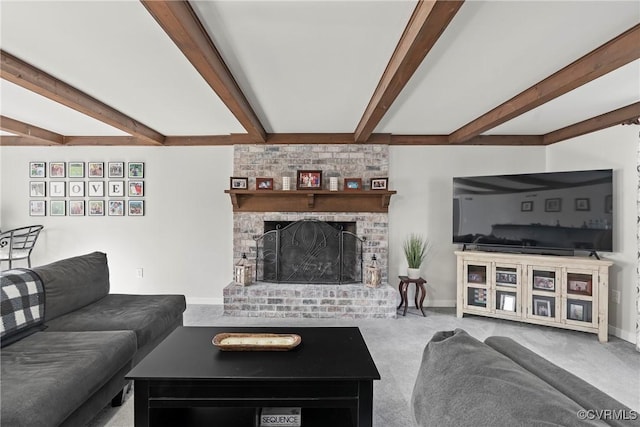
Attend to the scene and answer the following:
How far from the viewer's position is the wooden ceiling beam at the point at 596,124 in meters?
2.81

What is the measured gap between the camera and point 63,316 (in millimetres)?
2109

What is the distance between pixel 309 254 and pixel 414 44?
2.80 meters

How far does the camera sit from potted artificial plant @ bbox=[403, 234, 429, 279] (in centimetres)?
374

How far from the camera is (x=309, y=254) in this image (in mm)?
3908

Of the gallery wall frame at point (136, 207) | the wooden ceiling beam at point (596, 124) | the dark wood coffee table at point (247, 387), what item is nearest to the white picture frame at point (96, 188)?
the gallery wall frame at point (136, 207)

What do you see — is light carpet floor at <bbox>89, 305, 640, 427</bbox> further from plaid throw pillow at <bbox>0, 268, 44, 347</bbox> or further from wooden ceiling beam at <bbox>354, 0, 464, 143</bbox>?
wooden ceiling beam at <bbox>354, 0, 464, 143</bbox>

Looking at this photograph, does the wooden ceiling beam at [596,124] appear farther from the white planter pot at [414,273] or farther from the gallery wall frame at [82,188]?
the gallery wall frame at [82,188]


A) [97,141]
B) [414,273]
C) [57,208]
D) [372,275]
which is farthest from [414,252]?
[57,208]

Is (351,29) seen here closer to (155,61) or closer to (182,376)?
(155,61)

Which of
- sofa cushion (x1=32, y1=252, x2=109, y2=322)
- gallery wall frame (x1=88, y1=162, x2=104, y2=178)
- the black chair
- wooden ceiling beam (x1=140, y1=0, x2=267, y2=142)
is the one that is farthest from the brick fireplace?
the black chair

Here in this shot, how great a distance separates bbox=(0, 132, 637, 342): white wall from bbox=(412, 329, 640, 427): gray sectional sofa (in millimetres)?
3186

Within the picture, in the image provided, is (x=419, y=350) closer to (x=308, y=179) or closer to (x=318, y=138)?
(x=308, y=179)

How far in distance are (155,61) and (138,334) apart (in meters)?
1.84

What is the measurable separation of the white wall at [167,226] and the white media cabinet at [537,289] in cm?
310
